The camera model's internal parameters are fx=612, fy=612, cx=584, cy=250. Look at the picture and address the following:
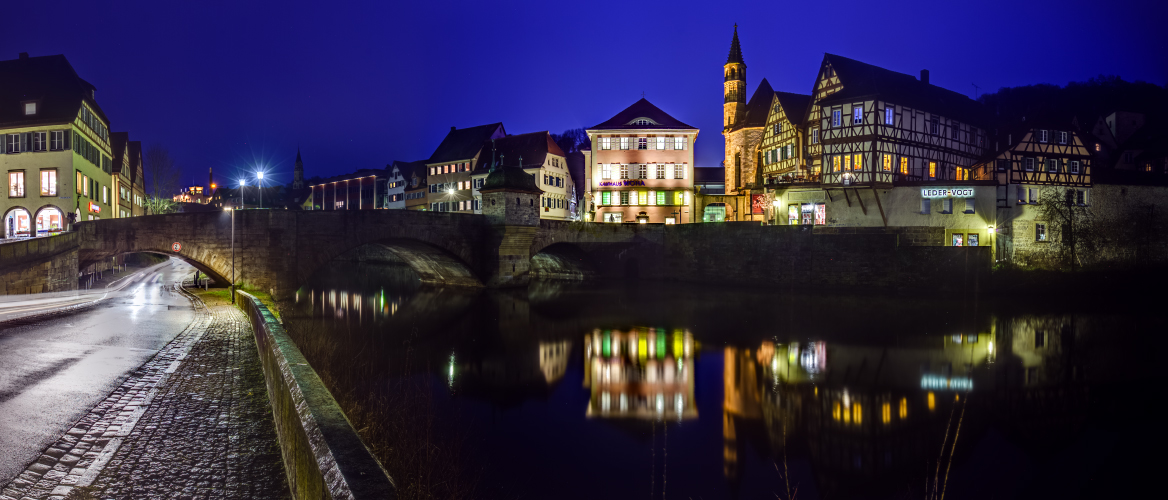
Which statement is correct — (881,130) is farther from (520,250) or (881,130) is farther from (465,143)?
(465,143)

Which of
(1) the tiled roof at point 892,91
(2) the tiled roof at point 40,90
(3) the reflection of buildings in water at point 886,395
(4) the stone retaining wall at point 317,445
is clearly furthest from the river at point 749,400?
(2) the tiled roof at point 40,90

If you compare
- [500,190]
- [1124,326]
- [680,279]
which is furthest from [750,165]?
[1124,326]

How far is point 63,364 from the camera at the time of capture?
31.9ft

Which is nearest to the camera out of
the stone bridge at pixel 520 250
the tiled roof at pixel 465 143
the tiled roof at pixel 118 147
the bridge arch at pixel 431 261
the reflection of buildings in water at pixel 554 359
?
the reflection of buildings in water at pixel 554 359

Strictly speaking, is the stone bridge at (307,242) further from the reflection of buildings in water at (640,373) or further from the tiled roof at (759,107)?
the tiled roof at (759,107)

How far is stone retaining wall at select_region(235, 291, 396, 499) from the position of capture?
3.72 metres

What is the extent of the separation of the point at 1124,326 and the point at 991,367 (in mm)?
13427

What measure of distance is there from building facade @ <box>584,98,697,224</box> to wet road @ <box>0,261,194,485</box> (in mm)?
36329

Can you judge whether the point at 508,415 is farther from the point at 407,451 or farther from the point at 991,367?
the point at 991,367

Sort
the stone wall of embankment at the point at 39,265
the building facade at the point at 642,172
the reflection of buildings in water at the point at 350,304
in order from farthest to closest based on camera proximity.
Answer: the building facade at the point at 642,172
the reflection of buildings in water at the point at 350,304
the stone wall of embankment at the point at 39,265

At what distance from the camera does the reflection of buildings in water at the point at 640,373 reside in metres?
14.6

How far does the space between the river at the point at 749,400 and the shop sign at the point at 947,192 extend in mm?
10335

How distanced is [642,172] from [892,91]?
1944 centimetres

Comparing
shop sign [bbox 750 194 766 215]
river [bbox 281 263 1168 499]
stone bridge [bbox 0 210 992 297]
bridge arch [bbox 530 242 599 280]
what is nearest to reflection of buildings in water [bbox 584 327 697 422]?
river [bbox 281 263 1168 499]
